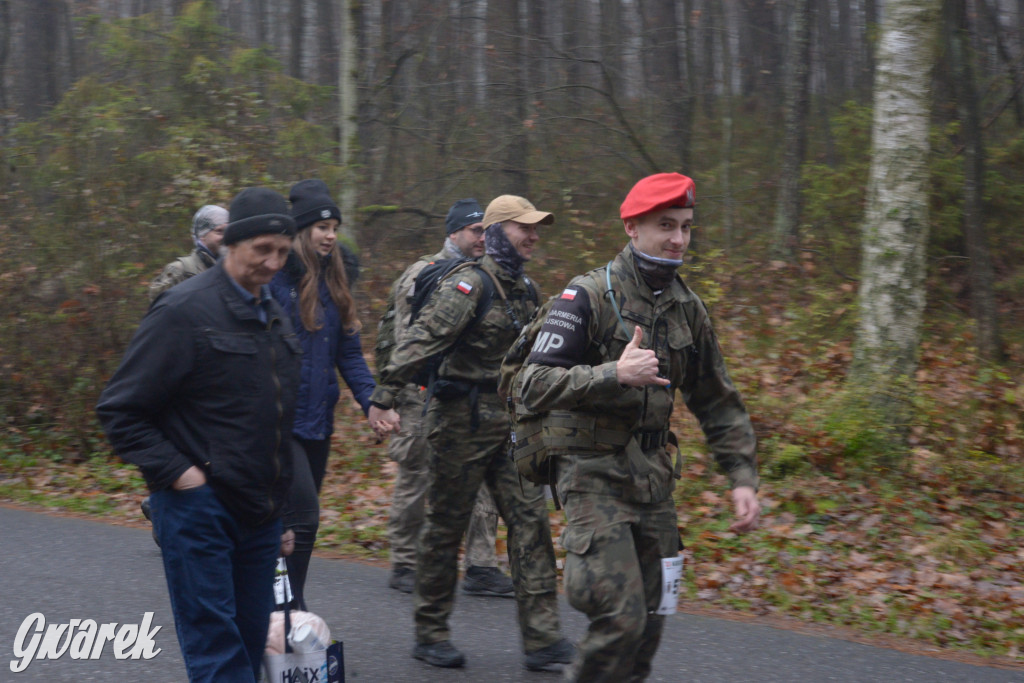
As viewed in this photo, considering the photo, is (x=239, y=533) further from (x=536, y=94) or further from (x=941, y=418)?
(x=536, y=94)

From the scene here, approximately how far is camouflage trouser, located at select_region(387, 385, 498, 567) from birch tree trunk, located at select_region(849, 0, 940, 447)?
378 cm

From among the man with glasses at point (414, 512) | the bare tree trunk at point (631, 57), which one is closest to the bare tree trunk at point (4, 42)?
the bare tree trunk at point (631, 57)

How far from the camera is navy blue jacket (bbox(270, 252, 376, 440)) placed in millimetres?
4836

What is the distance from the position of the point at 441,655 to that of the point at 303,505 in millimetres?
1218

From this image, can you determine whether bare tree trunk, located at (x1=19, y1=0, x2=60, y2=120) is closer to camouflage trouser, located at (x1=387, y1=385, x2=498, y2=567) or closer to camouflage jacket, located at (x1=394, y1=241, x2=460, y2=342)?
camouflage jacket, located at (x1=394, y1=241, x2=460, y2=342)

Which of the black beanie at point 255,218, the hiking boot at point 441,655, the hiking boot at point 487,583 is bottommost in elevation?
the hiking boot at point 487,583

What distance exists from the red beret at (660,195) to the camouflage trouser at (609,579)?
43.3 inches

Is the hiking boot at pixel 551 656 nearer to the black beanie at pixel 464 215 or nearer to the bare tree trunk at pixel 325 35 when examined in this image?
the black beanie at pixel 464 215

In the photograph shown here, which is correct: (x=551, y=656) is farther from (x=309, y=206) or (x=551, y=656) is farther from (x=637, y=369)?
(x=309, y=206)

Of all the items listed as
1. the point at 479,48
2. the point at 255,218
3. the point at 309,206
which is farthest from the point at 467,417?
the point at 479,48

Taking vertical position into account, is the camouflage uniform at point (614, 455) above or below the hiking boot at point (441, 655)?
above

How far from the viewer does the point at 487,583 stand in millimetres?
6566

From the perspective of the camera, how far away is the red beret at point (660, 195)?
12.3ft

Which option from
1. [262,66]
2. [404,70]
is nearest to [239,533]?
[262,66]
